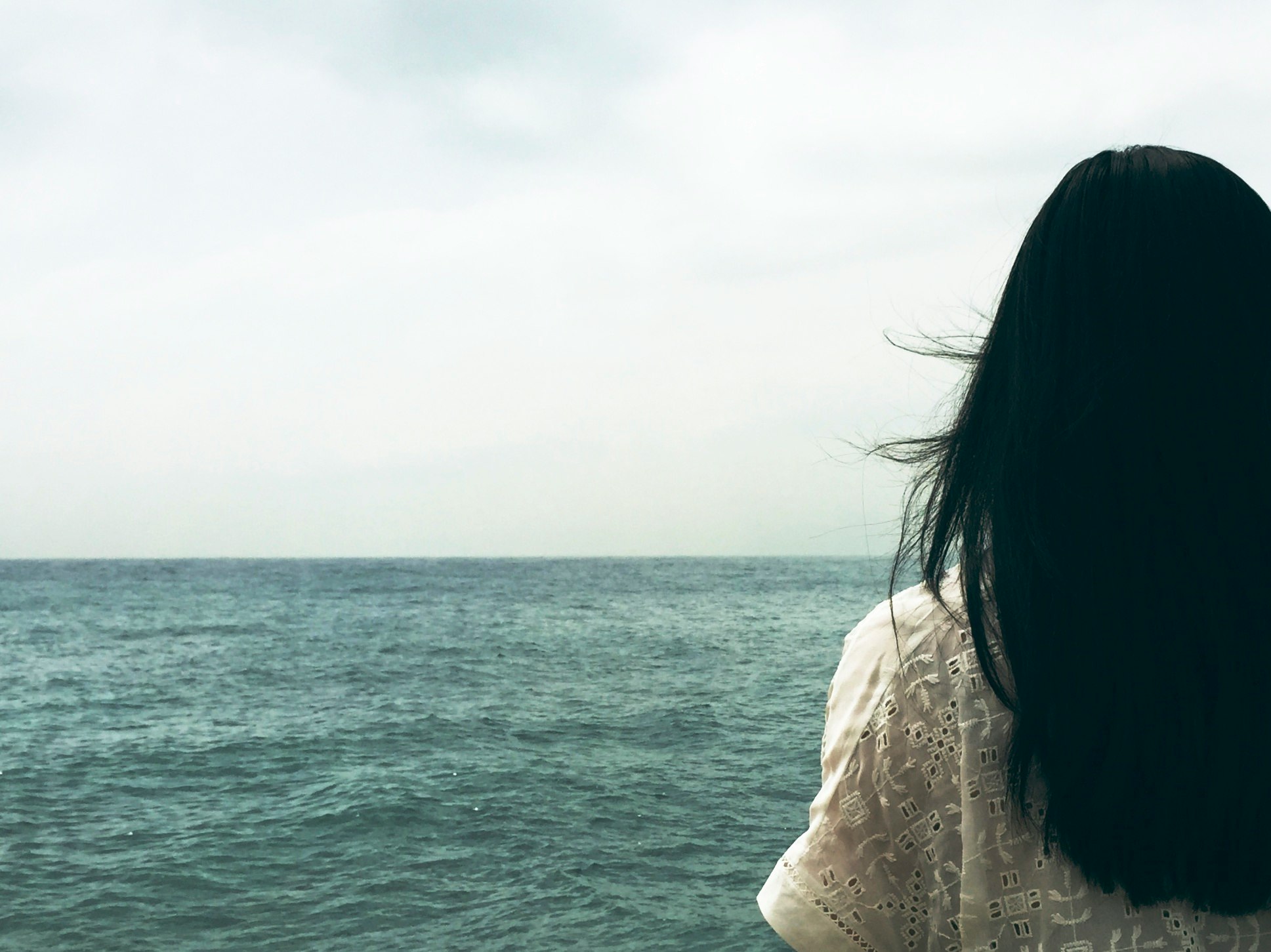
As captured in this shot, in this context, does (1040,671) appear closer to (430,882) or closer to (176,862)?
(430,882)

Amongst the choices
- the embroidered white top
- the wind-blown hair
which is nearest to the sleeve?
the embroidered white top

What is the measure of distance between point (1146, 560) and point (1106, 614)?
0.23 ft

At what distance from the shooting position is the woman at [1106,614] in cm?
100

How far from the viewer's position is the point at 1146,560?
3.27ft

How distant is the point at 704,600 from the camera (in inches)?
2052

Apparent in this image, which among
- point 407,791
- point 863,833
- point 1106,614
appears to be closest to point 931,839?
point 863,833

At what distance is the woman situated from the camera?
100cm

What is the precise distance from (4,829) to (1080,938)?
14.1m

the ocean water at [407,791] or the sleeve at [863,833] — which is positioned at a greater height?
the sleeve at [863,833]

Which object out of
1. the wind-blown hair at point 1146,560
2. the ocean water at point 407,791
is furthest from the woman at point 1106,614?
the ocean water at point 407,791

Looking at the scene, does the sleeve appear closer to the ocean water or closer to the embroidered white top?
the embroidered white top

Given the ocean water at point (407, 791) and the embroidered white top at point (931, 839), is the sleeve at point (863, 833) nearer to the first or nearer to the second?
the embroidered white top at point (931, 839)

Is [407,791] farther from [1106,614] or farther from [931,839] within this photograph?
[1106,614]

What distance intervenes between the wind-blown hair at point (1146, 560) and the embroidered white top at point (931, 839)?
0.03m
